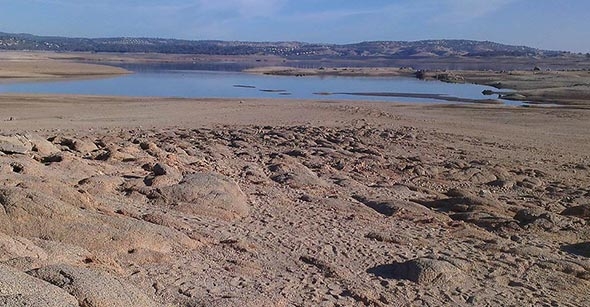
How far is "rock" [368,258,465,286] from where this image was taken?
28.1 ft

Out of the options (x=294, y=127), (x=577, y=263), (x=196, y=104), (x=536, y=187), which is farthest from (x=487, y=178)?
(x=196, y=104)

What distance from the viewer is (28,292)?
5023mm

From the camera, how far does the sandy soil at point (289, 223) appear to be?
7293 millimetres

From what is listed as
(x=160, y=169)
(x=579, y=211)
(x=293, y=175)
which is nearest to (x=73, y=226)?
(x=160, y=169)

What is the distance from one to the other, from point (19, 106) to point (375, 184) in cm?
2282

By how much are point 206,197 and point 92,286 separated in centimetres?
561

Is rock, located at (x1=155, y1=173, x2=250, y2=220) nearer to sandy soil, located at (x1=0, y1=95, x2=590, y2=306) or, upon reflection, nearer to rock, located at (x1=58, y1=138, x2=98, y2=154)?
sandy soil, located at (x1=0, y1=95, x2=590, y2=306)

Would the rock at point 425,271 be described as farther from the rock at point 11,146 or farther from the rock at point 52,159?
the rock at point 11,146

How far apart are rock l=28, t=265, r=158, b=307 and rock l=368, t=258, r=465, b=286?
397 centimetres

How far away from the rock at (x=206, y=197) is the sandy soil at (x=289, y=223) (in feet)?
0.12

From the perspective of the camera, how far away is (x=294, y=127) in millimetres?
25891

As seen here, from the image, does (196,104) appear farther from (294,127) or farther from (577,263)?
(577,263)

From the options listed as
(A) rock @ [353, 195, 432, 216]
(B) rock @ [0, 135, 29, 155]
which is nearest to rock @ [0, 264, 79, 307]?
(B) rock @ [0, 135, 29, 155]

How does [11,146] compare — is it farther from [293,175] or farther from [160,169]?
[293,175]
